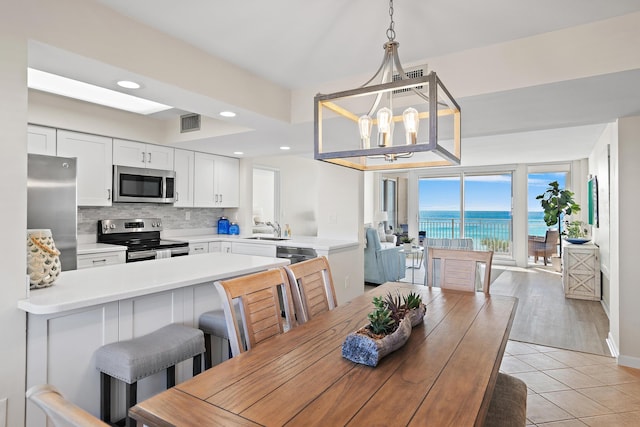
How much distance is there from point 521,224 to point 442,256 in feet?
20.8

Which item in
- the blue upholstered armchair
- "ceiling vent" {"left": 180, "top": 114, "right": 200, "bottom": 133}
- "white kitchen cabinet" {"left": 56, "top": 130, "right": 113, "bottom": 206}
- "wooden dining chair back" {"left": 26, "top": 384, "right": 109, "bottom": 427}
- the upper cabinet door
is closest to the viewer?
"wooden dining chair back" {"left": 26, "top": 384, "right": 109, "bottom": 427}

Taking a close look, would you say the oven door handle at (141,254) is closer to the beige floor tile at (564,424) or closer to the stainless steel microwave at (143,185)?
the stainless steel microwave at (143,185)

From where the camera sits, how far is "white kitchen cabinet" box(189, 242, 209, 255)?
4.70 metres

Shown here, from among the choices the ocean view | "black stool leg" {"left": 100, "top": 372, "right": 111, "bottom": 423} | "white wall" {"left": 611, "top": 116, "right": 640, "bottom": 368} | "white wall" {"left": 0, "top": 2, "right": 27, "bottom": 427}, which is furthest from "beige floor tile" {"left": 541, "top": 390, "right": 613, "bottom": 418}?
the ocean view

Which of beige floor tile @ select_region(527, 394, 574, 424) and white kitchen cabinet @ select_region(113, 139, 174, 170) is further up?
white kitchen cabinet @ select_region(113, 139, 174, 170)

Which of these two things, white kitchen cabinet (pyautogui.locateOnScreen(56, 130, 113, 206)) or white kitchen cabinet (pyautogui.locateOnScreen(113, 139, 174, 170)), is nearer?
white kitchen cabinet (pyautogui.locateOnScreen(56, 130, 113, 206))

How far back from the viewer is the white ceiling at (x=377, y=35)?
2012 mm

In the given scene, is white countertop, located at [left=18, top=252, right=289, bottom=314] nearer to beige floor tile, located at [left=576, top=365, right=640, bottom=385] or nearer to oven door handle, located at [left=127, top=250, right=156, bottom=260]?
oven door handle, located at [left=127, top=250, right=156, bottom=260]

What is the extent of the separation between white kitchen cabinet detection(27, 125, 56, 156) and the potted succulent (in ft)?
11.9

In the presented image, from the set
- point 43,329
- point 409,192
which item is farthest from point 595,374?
point 409,192

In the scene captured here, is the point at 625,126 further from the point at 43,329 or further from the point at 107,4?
the point at 43,329

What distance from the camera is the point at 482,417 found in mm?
1012

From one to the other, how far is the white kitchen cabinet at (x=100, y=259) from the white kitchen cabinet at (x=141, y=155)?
3.48 feet

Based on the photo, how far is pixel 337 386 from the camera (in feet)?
3.80
